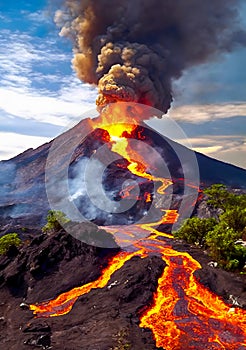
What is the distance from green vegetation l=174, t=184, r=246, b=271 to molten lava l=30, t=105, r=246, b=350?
2.28 metres

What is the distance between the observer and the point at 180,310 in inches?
770

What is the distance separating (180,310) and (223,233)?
8274 millimetres

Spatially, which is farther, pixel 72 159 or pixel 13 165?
pixel 13 165

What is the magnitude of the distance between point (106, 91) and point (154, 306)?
5278 centimetres

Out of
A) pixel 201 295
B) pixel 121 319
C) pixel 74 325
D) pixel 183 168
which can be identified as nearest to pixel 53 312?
pixel 74 325

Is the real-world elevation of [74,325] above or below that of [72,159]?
below

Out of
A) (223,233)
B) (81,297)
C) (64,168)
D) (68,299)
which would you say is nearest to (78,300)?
(81,297)

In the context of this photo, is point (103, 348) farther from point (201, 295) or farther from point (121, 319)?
point (201, 295)

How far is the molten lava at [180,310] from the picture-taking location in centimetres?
1644

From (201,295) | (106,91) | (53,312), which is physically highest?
(106,91)

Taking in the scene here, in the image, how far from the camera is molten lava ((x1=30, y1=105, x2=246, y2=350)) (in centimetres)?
1644

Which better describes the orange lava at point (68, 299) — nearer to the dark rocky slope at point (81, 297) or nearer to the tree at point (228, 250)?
the dark rocky slope at point (81, 297)

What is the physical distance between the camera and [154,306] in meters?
20.4

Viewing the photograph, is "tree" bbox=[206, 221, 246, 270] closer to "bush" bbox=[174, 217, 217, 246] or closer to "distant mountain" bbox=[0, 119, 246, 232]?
"bush" bbox=[174, 217, 217, 246]
